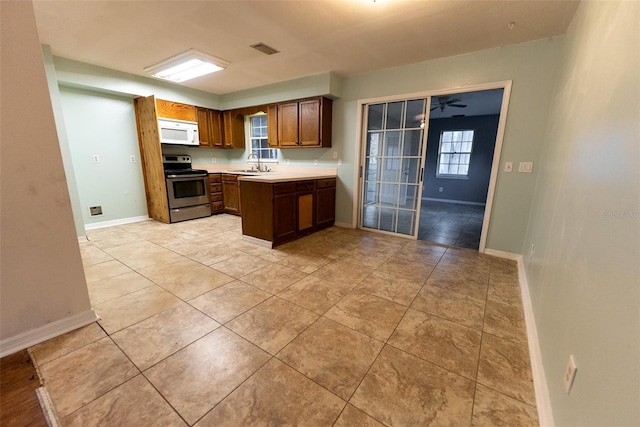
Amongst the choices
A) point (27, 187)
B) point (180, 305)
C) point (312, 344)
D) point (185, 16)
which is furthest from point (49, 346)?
point (185, 16)

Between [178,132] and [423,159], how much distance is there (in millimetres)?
4193

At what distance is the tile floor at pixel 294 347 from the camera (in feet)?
3.93

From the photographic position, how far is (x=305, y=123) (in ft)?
→ 13.7

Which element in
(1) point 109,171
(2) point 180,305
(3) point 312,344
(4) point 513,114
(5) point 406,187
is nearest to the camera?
(3) point 312,344

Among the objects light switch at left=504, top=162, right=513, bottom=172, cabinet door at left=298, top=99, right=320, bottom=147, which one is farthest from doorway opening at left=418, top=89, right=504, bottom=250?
cabinet door at left=298, top=99, right=320, bottom=147

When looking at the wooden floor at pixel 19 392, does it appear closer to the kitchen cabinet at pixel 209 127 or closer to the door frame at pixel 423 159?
the door frame at pixel 423 159

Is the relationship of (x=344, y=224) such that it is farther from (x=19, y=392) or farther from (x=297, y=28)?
(x=19, y=392)

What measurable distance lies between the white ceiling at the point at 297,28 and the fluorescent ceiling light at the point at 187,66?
0.32 ft

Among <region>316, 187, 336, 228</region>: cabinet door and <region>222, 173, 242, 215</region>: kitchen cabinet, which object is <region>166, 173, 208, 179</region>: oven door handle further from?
<region>316, 187, 336, 228</region>: cabinet door

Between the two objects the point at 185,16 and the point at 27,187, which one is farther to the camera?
the point at 185,16

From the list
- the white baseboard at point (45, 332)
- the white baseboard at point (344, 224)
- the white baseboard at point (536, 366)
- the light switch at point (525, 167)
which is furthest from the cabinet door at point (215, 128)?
the white baseboard at point (536, 366)

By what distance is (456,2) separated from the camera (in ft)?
6.71

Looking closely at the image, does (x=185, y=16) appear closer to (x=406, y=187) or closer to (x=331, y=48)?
(x=331, y=48)

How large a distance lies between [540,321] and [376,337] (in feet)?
3.37
